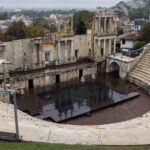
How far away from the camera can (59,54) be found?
99.0ft

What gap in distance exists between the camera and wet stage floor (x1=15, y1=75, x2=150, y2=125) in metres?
20.4

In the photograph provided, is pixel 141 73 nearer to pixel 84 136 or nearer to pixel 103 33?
pixel 103 33

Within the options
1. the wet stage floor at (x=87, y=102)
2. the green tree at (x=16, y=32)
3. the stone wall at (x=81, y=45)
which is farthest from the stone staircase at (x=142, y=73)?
the green tree at (x=16, y=32)

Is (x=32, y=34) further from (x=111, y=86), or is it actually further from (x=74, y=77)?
(x=111, y=86)

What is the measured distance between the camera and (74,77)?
99.1ft

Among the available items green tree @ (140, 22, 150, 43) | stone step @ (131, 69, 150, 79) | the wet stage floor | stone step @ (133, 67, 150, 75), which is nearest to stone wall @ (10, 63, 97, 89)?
the wet stage floor

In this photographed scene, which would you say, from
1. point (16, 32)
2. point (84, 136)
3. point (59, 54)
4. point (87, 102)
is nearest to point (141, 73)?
point (87, 102)

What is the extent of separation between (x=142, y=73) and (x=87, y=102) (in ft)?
26.4

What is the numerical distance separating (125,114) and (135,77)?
27.2ft

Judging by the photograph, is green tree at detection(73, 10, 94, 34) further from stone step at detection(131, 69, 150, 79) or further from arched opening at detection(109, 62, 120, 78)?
stone step at detection(131, 69, 150, 79)

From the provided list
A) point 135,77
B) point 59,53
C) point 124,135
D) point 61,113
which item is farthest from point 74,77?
point 124,135

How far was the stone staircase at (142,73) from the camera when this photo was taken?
2692cm

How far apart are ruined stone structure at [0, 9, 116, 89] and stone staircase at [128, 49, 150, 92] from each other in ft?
14.5

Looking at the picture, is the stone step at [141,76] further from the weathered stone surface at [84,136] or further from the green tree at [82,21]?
the weathered stone surface at [84,136]
